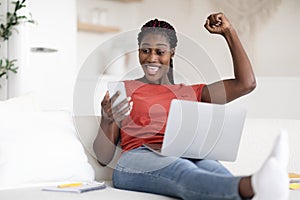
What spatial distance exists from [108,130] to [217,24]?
57 centimetres

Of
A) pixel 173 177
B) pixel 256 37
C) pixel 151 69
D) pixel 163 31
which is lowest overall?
pixel 173 177

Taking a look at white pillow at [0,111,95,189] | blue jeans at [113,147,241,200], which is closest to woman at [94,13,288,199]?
blue jeans at [113,147,241,200]

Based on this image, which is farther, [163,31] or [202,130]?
[163,31]

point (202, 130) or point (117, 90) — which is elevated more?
point (117, 90)

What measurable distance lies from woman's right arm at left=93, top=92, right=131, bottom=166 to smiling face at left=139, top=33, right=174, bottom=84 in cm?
17

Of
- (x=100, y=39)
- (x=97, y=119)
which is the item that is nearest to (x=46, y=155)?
(x=97, y=119)

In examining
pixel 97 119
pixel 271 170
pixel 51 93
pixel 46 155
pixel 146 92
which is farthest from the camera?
pixel 51 93

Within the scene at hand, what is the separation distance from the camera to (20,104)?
2.22 metres

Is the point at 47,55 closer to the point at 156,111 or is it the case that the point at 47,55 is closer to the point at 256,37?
the point at 156,111

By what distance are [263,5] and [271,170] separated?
3344 mm

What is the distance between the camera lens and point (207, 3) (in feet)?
16.2

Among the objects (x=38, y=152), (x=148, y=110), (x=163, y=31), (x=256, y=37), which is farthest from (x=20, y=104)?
(x=256, y=37)

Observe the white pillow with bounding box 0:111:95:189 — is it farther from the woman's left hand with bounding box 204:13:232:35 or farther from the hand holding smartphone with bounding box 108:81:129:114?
the woman's left hand with bounding box 204:13:232:35

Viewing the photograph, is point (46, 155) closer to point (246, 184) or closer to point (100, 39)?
point (246, 184)
